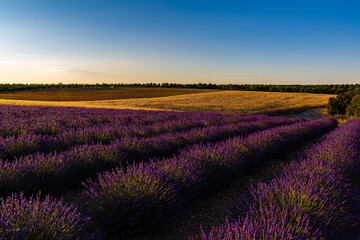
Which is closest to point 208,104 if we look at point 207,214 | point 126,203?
point 207,214

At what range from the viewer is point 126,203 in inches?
90.4

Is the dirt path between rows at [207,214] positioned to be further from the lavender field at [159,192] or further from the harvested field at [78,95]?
the harvested field at [78,95]

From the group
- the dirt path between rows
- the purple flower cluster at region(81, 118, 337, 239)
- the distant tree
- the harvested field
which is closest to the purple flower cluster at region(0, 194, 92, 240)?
the purple flower cluster at region(81, 118, 337, 239)

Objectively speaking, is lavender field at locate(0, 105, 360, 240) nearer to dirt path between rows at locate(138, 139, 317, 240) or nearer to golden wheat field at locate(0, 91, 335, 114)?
dirt path between rows at locate(138, 139, 317, 240)

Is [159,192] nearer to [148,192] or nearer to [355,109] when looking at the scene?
[148,192]

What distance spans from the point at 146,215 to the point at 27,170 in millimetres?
1908

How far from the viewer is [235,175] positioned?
12.2 feet

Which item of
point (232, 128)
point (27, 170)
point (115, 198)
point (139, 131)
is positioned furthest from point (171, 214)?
point (232, 128)

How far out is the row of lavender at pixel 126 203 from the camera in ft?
5.59

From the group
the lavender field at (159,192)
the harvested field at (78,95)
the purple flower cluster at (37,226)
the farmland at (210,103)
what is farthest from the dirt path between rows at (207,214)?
the harvested field at (78,95)

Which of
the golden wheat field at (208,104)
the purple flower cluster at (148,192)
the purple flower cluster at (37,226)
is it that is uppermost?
the purple flower cluster at (37,226)

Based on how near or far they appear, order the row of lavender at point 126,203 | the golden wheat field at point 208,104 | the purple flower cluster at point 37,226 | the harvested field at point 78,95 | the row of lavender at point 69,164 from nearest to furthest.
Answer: the purple flower cluster at point 37,226 → the row of lavender at point 126,203 → the row of lavender at point 69,164 → the golden wheat field at point 208,104 → the harvested field at point 78,95

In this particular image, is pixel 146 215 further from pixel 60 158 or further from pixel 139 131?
pixel 139 131

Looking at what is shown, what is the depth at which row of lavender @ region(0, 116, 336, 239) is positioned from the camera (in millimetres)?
1703
